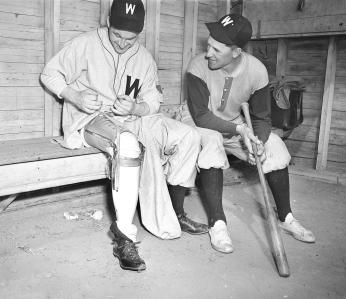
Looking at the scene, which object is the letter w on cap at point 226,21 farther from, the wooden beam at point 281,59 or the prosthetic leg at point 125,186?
the wooden beam at point 281,59

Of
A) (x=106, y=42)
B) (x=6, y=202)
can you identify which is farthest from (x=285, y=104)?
(x=6, y=202)

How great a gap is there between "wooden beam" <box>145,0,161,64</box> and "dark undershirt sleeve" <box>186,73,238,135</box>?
84 cm

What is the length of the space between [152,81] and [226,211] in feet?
3.76

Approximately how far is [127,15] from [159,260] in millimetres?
1513

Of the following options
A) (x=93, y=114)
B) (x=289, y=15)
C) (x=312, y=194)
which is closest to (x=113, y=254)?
(x=93, y=114)

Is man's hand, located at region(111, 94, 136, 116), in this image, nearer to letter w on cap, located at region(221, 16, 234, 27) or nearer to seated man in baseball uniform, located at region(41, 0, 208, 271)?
seated man in baseball uniform, located at region(41, 0, 208, 271)

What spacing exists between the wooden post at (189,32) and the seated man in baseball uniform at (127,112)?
3.67 feet

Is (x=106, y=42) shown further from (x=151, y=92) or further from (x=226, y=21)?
(x=226, y=21)

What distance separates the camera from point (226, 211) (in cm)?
347

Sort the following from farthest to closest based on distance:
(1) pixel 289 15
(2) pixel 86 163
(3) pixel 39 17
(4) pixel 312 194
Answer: (1) pixel 289 15
(4) pixel 312 194
(3) pixel 39 17
(2) pixel 86 163

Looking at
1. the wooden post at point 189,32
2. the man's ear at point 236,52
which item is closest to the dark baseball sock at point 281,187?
the man's ear at point 236,52

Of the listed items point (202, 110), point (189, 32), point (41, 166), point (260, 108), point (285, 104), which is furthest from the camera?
point (285, 104)

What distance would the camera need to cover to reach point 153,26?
12.8 feet

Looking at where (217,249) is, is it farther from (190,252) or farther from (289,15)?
(289,15)
